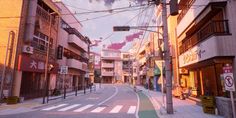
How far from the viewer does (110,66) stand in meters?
95.1

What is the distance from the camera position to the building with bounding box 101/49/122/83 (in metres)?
94.5

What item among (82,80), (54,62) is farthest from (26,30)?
(82,80)

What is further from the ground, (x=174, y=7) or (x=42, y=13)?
(x=42, y=13)

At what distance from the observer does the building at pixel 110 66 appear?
310 ft

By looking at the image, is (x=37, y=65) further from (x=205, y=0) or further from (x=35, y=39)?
(x=205, y=0)

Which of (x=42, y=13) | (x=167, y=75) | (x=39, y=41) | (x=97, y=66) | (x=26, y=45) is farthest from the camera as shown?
(x=97, y=66)

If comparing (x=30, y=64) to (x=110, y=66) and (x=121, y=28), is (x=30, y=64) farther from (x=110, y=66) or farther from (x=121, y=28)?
(x=110, y=66)

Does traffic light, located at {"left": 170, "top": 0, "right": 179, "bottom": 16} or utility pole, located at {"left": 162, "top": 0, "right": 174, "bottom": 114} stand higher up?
traffic light, located at {"left": 170, "top": 0, "right": 179, "bottom": 16}

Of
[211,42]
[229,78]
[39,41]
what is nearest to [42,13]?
[39,41]

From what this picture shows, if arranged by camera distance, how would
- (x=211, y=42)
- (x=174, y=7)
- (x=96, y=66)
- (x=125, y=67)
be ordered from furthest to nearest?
(x=125, y=67) < (x=96, y=66) < (x=211, y=42) < (x=174, y=7)

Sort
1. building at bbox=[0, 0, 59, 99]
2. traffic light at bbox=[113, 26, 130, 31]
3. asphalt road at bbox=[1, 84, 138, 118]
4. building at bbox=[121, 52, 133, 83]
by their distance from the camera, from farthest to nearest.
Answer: building at bbox=[121, 52, 133, 83] → building at bbox=[0, 0, 59, 99] → traffic light at bbox=[113, 26, 130, 31] → asphalt road at bbox=[1, 84, 138, 118]

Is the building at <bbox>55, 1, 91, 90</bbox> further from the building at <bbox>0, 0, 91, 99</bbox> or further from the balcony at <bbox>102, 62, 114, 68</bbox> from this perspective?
the balcony at <bbox>102, 62, 114, 68</bbox>

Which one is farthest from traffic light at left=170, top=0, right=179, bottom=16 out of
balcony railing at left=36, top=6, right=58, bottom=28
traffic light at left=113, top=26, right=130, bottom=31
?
balcony railing at left=36, top=6, right=58, bottom=28

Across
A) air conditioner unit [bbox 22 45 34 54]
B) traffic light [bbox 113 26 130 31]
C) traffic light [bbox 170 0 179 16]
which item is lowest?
air conditioner unit [bbox 22 45 34 54]
